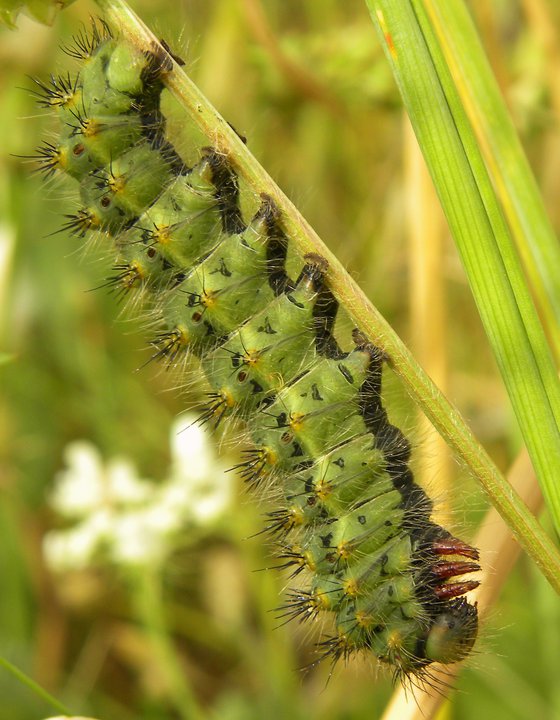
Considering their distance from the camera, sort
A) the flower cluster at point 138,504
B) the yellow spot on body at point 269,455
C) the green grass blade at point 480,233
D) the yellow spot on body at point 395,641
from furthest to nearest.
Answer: the flower cluster at point 138,504, the yellow spot on body at point 269,455, the yellow spot on body at point 395,641, the green grass blade at point 480,233

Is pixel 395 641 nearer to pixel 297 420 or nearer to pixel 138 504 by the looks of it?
pixel 297 420

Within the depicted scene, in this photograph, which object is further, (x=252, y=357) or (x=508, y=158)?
(x=252, y=357)

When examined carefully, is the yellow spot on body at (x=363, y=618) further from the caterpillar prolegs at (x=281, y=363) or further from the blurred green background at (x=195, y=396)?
the blurred green background at (x=195, y=396)

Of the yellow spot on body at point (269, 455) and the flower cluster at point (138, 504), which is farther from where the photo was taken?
the flower cluster at point (138, 504)

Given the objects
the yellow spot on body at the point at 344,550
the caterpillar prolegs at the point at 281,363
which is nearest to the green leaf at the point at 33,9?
the caterpillar prolegs at the point at 281,363

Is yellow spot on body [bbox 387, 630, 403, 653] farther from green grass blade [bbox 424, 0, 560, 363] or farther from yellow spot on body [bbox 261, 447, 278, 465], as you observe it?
green grass blade [bbox 424, 0, 560, 363]

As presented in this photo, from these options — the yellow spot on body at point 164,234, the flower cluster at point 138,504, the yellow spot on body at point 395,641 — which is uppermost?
the yellow spot on body at point 164,234

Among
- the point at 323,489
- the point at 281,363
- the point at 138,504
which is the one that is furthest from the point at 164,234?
the point at 138,504

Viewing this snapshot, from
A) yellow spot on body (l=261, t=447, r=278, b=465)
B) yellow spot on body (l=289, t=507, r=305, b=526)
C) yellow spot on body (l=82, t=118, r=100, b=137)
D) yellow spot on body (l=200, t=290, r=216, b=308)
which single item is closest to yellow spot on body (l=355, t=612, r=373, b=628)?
yellow spot on body (l=289, t=507, r=305, b=526)
